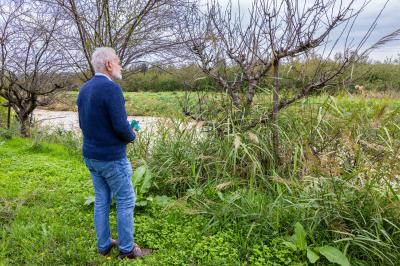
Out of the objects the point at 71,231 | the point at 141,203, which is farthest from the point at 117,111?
the point at 141,203

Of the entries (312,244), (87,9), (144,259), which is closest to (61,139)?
(87,9)

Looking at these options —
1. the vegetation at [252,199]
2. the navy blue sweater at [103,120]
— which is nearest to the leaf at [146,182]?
the vegetation at [252,199]

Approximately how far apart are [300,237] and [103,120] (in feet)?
6.29

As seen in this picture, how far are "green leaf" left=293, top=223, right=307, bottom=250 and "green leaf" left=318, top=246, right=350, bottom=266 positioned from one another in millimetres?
139

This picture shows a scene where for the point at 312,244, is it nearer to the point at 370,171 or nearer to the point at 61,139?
the point at 370,171

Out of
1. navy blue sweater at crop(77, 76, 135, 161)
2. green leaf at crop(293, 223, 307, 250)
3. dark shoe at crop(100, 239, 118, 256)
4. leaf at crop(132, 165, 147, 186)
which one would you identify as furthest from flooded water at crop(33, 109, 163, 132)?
green leaf at crop(293, 223, 307, 250)

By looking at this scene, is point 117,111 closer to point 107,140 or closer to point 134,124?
point 107,140

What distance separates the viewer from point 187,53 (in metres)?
6.78

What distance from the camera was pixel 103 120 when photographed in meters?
3.24

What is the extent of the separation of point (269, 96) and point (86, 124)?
277cm

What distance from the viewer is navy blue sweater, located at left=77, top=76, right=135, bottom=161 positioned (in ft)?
10.4

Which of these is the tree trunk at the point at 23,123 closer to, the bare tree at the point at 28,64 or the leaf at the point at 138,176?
the bare tree at the point at 28,64

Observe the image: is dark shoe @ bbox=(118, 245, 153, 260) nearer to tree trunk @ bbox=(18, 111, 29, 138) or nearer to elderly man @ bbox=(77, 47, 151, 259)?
elderly man @ bbox=(77, 47, 151, 259)

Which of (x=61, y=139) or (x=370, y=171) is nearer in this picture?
(x=370, y=171)
